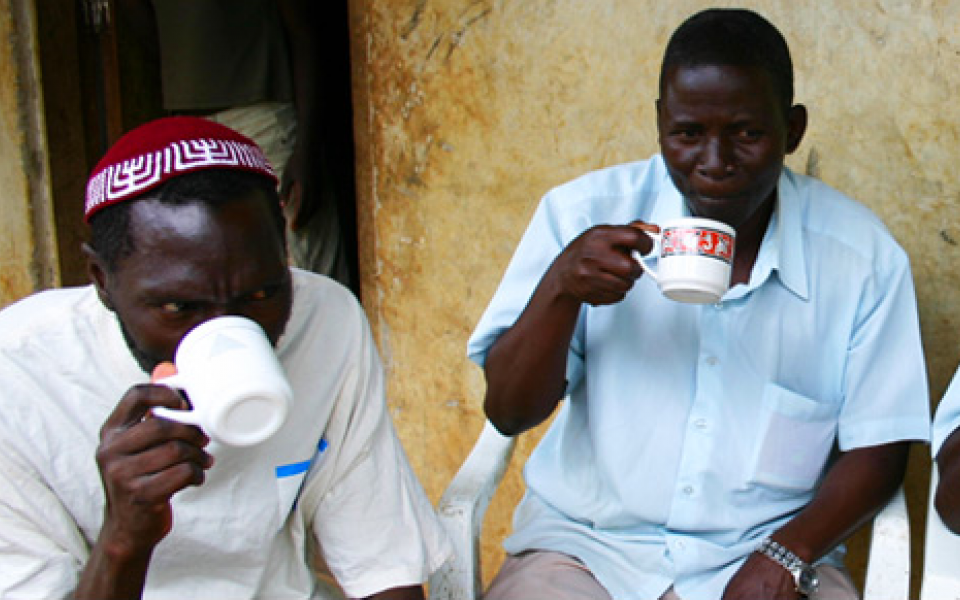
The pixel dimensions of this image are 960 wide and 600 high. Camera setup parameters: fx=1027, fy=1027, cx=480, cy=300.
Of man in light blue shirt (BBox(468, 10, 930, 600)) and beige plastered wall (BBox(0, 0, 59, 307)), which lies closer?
man in light blue shirt (BBox(468, 10, 930, 600))

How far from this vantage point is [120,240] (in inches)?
54.7

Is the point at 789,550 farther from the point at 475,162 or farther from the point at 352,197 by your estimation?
the point at 352,197

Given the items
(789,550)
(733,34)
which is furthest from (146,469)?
(733,34)

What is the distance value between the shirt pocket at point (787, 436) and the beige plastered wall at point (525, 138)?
20.4 inches

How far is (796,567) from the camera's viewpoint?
1719 millimetres

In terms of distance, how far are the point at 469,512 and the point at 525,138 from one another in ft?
3.75

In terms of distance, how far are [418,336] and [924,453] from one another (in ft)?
4.66

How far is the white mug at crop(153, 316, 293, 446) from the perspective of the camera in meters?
1.18

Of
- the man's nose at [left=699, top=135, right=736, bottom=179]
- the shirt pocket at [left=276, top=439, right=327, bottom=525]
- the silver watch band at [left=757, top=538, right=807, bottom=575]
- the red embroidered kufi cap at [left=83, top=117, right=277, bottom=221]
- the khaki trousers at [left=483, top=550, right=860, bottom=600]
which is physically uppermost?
the red embroidered kufi cap at [left=83, top=117, right=277, bottom=221]

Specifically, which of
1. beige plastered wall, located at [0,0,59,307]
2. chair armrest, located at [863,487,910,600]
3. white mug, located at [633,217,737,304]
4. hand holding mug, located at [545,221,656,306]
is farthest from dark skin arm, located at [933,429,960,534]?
beige plastered wall, located at [0,0,59,307]

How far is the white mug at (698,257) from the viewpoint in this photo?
158 centimetres

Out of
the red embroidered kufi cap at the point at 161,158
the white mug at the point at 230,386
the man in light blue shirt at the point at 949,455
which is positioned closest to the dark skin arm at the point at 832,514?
the man in light blue shirt at the point at 949,455

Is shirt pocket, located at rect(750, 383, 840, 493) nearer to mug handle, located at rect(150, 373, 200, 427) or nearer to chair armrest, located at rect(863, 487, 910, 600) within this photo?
chair armrest, located at rect(863, 487, 910, 600)

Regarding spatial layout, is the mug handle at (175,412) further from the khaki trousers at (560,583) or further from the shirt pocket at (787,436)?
the shirt pocket at (787,436)
